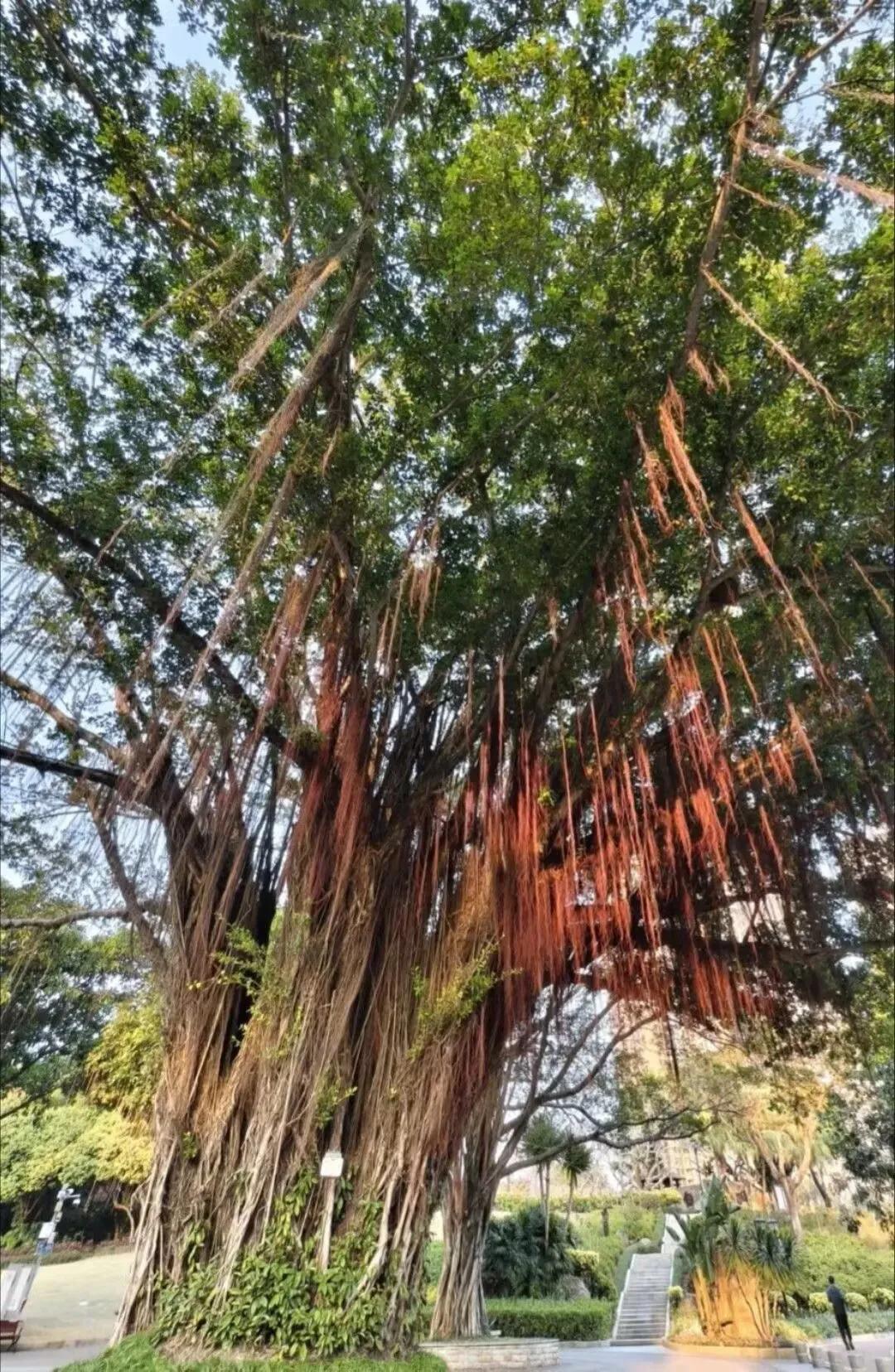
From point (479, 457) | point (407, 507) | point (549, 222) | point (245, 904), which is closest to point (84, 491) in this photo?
point (407, 507)

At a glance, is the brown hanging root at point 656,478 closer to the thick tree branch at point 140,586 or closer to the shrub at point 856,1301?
the thick tree branch at point 140,586

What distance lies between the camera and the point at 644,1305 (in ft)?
36.9

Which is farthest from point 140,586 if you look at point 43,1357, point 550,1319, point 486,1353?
point 550,1319

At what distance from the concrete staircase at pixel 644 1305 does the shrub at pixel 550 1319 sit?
753 mm

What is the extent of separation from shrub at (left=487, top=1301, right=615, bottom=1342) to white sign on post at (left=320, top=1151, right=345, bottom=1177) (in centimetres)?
702

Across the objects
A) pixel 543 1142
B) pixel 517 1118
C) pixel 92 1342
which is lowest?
pixel 92 1342

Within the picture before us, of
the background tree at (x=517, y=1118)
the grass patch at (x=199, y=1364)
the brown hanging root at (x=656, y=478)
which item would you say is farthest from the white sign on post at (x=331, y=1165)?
the brown hanging root at (x=656, y=478)

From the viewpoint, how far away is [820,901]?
4.55 metres

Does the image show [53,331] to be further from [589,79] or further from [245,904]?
[245,904]

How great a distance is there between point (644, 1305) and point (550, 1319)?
10.6 feet

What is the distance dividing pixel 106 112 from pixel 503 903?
3.61 meters

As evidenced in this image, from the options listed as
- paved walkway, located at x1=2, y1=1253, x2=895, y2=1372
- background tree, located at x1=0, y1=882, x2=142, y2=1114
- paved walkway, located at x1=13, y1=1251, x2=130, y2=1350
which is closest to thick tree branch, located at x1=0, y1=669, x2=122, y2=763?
background tree, located at x1=0, y1=882, x2=142, y2=1114

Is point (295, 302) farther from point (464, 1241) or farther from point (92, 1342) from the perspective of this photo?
point (92, 1342)

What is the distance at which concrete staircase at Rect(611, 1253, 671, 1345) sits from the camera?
34.2ft
